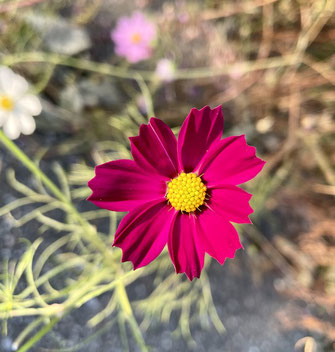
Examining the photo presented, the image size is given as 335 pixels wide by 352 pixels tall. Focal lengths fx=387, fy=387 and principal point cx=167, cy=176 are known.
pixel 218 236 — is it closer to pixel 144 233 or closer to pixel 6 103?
pixel 144 233

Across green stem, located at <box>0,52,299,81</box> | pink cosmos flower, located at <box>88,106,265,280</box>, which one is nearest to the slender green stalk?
pink cosmos flower, located at <box>88,106,265,280</box>

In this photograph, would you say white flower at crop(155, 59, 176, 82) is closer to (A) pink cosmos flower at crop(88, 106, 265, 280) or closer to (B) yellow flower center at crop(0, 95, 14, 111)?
(B) yellow flower center at crop(0, 95, 14, 111)

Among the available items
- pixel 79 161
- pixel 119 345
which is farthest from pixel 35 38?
pixel 119 345

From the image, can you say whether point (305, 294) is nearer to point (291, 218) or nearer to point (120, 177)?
point (291, 218)

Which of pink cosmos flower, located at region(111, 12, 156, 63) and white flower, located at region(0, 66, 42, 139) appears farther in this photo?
pink cosmos flower, located at region(111, 12, 156, 63)

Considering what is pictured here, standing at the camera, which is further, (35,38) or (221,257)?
(35,38)

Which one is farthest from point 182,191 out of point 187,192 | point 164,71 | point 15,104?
point 164,71
